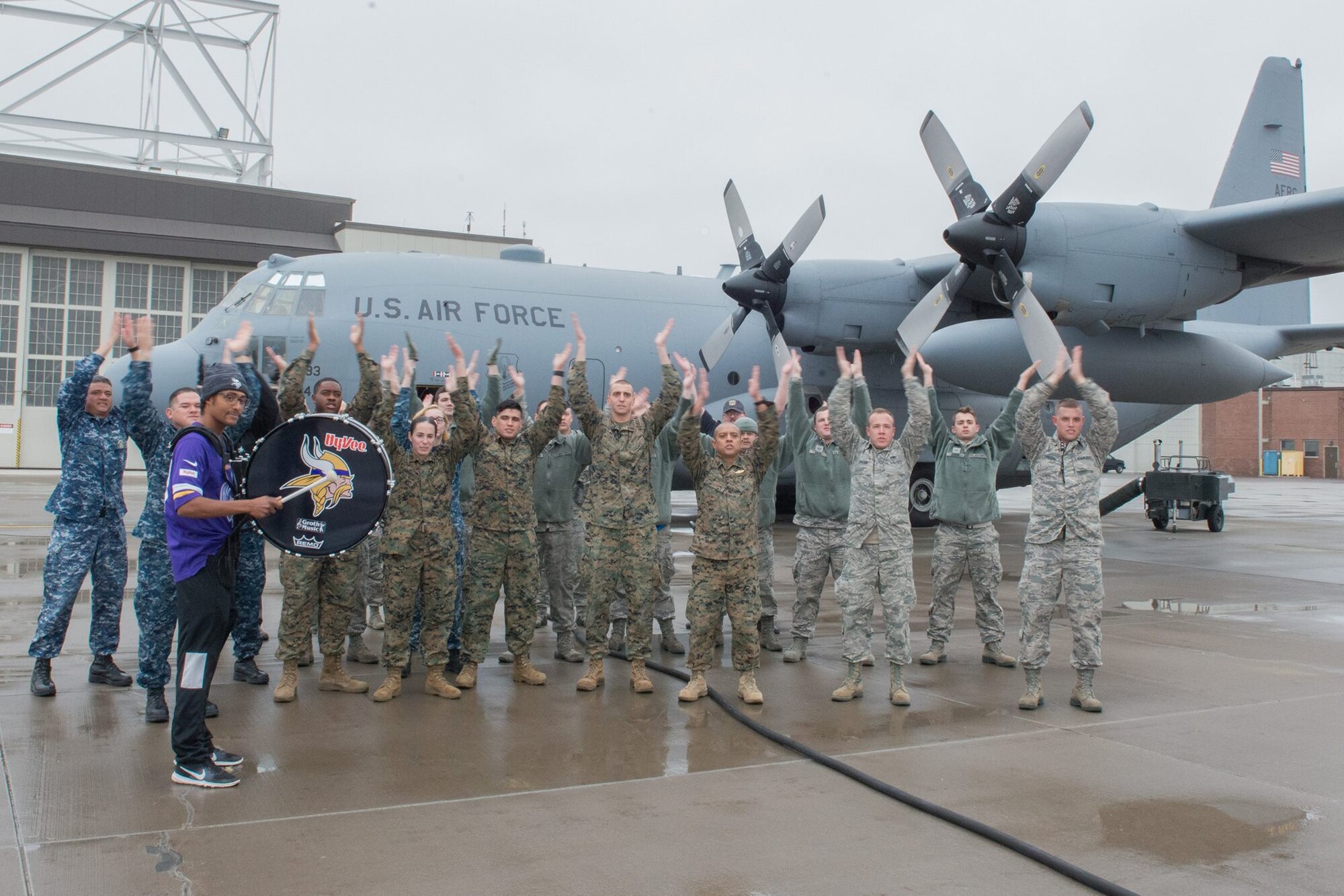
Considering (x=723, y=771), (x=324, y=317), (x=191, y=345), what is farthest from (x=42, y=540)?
(x=723, y=771)

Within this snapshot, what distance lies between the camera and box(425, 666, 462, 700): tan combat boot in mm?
5902

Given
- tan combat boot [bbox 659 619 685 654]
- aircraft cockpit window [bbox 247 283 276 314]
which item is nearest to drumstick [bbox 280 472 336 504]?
tan combat boot [bbox 659 619 685 654]

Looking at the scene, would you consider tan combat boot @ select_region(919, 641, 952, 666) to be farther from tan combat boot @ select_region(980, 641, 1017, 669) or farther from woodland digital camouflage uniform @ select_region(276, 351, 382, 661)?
woodland digital camouflage uniform @ select_region(276, 351, 382, 661)

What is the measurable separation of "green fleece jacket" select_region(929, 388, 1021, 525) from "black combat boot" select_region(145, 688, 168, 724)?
4877mm

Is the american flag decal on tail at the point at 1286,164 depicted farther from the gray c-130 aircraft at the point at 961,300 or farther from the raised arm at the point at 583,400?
the raised arm at the point at 583,400

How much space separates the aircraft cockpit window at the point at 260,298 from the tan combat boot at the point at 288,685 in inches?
327

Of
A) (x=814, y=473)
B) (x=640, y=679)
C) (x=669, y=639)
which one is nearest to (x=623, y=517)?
(x=640, y=679)

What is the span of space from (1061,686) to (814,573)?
5.81 ft

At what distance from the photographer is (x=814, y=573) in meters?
7.19

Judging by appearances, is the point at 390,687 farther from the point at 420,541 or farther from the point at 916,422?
the point at 916,422

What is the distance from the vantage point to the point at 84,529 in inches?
237

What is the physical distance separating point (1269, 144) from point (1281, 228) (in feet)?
17.2

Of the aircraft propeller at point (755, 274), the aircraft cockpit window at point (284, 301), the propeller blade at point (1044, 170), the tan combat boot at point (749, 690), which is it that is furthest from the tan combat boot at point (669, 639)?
the aircraft cockpit window at point (284, 301)

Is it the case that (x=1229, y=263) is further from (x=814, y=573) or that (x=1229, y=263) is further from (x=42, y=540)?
(x=42, y=540)
